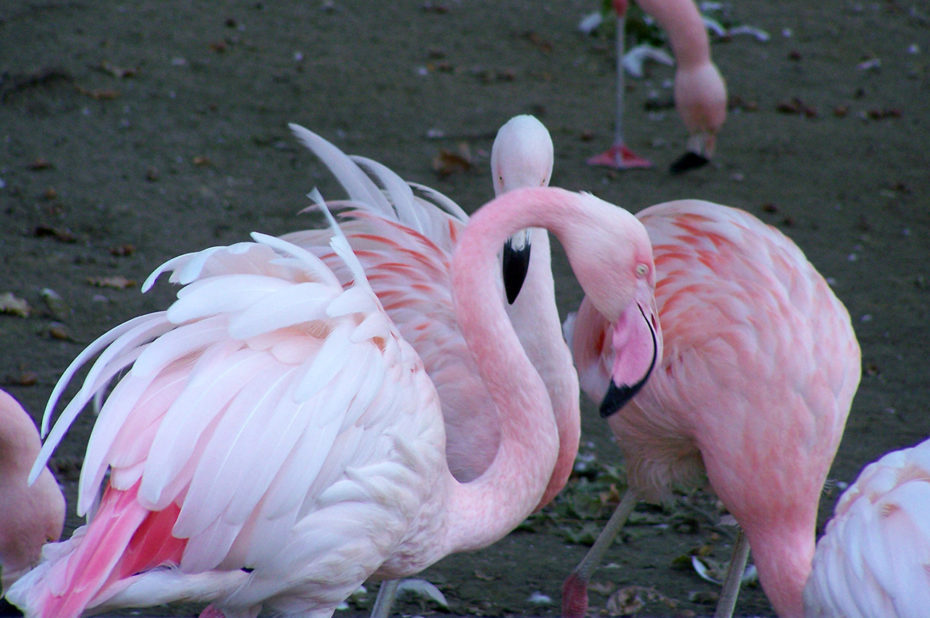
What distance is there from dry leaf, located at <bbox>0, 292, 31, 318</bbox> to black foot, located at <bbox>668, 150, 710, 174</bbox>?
149 inches

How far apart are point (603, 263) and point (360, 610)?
1510 mm

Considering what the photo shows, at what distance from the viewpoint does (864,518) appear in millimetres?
2367

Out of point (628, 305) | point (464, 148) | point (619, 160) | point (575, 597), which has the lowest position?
point (575, 597)

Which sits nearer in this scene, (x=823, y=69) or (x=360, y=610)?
(x=360, y=610)

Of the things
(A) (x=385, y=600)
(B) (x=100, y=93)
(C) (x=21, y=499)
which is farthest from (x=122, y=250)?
(A) (x=385, y=600)

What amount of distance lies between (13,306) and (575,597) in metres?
2.60

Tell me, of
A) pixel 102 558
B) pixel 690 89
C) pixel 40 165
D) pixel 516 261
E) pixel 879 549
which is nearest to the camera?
pixel 102 558

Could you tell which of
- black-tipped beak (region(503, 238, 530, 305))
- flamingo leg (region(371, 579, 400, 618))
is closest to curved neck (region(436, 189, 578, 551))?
black-tipped beak (region(503, 238, 530, 305))

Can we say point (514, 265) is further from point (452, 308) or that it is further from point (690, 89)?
point (690, 89)

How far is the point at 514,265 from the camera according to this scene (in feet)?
9.11

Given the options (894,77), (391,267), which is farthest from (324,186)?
(894,77)

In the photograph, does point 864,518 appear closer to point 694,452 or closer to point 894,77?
point 694,452

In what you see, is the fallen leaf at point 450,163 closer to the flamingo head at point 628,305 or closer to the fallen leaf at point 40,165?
the fallen leaf at point 40,165

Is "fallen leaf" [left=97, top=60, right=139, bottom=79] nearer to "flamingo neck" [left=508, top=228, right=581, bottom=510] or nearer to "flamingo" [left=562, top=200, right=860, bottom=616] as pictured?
"flamingo" [left=562, top=200, right=860, bottom=616]
